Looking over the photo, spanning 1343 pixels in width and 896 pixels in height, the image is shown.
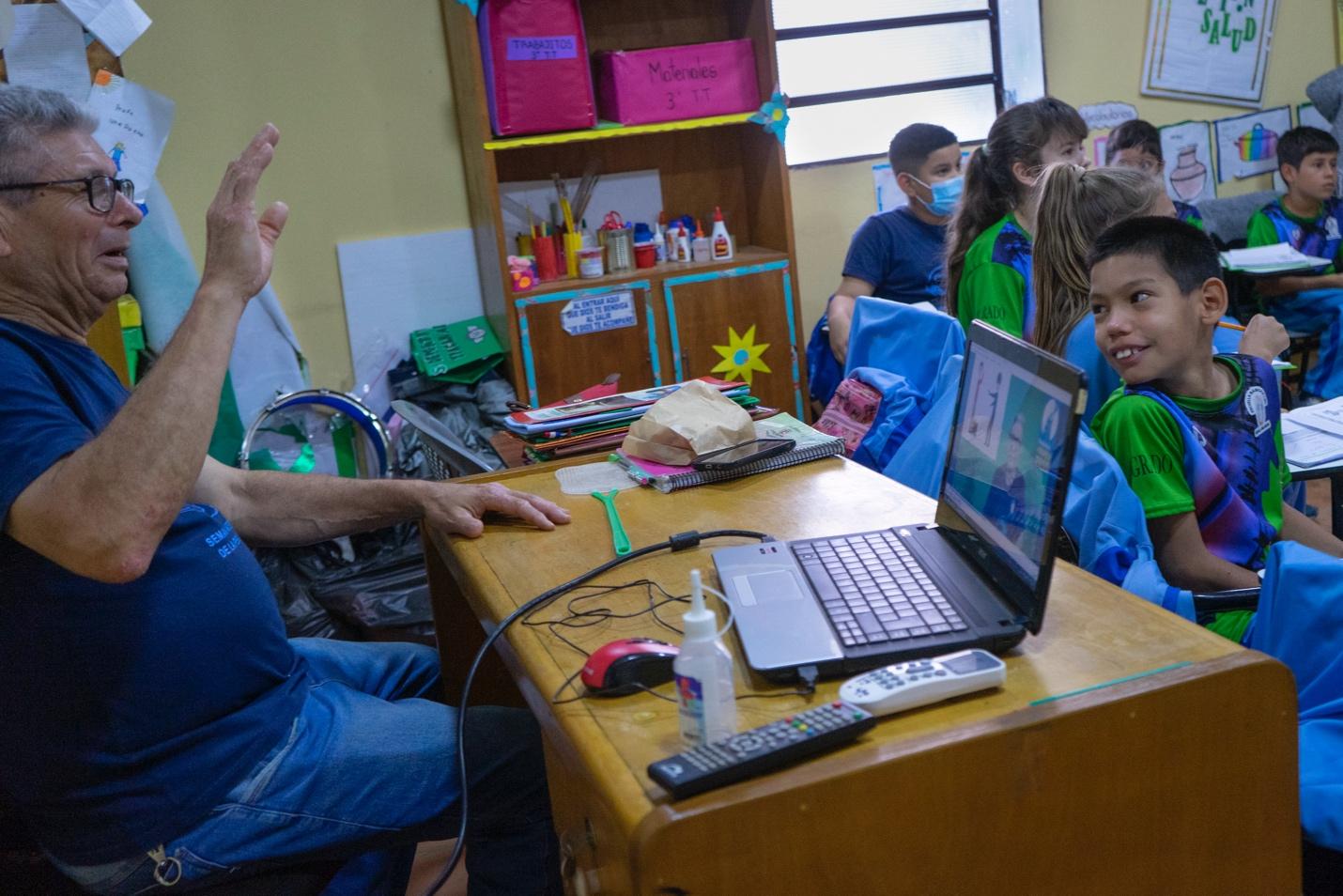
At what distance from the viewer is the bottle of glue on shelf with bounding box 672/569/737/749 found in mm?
986

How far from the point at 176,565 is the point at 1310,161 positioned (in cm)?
471

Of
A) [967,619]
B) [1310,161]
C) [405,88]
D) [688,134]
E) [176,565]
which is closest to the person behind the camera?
[967,619]

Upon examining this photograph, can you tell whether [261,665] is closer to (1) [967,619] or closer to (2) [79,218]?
(2) [79,218]

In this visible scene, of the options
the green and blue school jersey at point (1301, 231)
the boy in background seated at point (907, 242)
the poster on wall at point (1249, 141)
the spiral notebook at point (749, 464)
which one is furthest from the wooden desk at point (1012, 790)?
the poster on wall at point (1249, 141)

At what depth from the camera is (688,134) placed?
4.38 meters

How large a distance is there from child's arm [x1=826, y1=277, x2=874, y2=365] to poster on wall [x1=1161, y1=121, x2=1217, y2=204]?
208 cm

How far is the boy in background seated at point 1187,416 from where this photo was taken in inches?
70.8

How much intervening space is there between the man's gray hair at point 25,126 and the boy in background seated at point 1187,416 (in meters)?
1.54

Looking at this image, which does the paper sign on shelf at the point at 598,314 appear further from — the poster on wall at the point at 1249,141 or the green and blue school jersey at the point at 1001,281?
the poster on wall at the point at 1249,141

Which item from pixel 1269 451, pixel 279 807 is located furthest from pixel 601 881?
pixel 1269 451

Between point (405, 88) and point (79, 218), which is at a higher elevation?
point (405, 88)

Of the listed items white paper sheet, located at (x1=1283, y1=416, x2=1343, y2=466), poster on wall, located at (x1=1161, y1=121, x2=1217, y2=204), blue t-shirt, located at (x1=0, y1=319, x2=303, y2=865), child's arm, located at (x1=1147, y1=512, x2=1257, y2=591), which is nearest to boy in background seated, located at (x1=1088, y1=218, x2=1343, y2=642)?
child's arm, located at (x1=1147, y1=512, x2=1257, y2=591)

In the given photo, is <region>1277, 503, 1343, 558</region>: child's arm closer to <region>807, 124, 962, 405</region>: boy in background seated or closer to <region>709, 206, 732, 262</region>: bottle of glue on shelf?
<region>807, 124, 962, 405</region>: boy in background seated

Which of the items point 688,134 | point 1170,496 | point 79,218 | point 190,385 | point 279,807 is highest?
point 688,134
